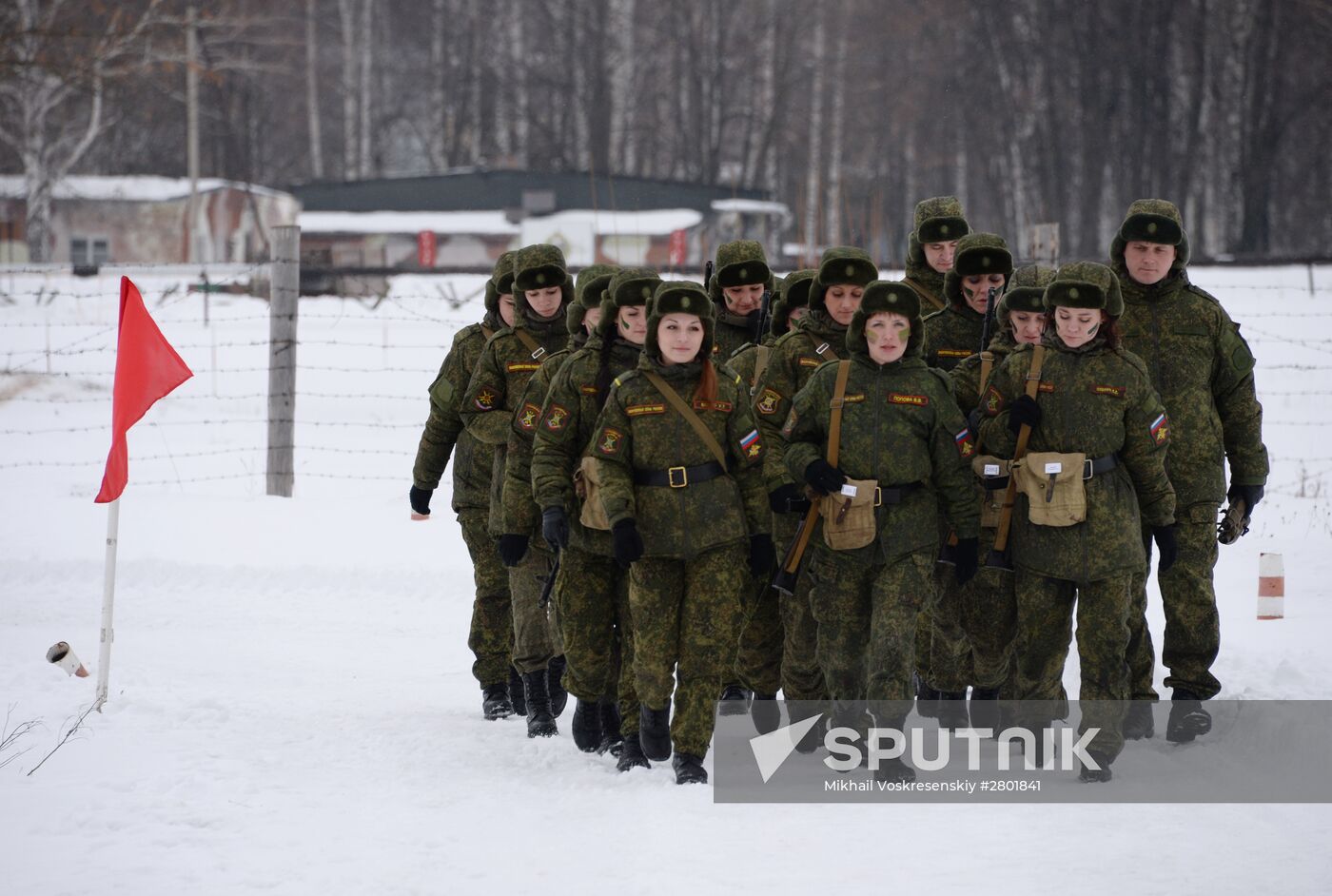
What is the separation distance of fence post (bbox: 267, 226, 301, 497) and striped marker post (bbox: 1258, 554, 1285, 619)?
6.83m

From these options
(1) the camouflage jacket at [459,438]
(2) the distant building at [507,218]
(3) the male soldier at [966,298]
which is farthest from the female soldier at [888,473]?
(2) the distant building at [507,218]

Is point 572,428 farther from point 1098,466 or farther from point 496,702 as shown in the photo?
point 1098,466

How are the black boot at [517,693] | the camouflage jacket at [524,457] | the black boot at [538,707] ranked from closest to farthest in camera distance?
1. the camouflage jacket at [524,457]
2. the black boot at [538,707]
3. the black boot at [517,693]

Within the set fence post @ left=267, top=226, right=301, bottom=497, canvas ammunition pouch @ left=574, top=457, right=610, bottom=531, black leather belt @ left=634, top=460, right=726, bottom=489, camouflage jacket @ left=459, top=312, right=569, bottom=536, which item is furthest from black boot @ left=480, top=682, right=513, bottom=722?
fence post @ left=267, top=226, right=301, bottom=497

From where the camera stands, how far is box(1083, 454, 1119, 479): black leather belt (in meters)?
5.89

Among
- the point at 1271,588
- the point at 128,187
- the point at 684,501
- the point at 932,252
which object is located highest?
the point at 128,187

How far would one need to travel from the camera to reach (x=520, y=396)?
22.6 feet

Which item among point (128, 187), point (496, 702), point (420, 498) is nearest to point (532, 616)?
point (496, 702)

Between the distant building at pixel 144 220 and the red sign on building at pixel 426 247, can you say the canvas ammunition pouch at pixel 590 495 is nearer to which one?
the red sign on building at pixel 426 247

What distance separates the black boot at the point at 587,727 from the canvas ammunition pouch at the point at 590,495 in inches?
31.4

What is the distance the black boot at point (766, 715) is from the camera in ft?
21.6

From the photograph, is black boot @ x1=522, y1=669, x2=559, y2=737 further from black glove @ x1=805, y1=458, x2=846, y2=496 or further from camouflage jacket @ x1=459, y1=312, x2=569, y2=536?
black glove @ x1=805, y1=458, x2=846, y2=496

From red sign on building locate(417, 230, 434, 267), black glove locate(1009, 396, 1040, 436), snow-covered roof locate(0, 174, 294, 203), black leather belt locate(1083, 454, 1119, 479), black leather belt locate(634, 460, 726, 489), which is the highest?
snow-covered roof locate(0, 174, 294, 203)

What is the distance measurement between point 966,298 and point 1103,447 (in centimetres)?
121
